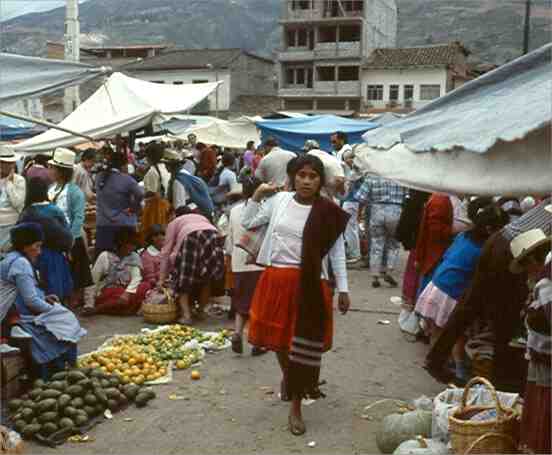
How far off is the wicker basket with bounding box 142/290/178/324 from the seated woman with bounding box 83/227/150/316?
55 cm

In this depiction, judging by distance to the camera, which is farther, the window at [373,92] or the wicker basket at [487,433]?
the window at [373,92]

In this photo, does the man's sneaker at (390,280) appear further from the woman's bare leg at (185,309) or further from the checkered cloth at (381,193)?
the woman's bare leg at (185,309)

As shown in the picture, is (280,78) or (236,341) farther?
(280,78)

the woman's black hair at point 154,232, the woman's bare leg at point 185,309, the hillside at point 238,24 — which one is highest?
the hillside at point 238,24

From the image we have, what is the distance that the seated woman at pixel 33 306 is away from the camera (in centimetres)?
520

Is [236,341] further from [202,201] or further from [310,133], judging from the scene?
[310,133]

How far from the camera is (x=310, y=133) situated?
46.4ft

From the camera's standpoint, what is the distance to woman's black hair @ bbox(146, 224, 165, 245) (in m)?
8.21

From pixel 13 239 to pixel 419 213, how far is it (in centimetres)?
394

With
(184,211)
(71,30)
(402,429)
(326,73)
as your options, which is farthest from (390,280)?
(326,73)

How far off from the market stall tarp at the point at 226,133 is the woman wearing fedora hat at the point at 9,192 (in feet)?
36.0

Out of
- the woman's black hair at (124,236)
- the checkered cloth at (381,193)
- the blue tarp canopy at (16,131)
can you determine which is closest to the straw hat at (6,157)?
the woman's black hair at (124,236)

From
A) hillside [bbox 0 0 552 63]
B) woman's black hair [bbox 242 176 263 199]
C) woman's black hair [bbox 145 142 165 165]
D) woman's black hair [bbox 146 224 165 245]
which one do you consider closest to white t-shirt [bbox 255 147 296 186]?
woman's black hair [bbox 242 176 263 199]

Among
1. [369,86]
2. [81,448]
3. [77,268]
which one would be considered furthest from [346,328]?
[369,86]
